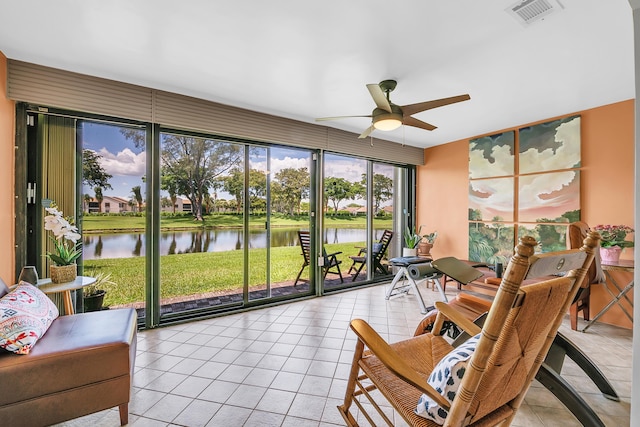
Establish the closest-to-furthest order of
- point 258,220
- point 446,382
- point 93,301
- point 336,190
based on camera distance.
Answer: point 446,382 < point 93,301 < point 258,220 < point 336,190

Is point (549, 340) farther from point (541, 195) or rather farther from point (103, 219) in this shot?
point (103, 219)

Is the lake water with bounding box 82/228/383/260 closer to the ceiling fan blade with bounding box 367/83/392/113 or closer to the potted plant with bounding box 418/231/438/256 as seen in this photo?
the potted plant with bounding box 418/231/438/256

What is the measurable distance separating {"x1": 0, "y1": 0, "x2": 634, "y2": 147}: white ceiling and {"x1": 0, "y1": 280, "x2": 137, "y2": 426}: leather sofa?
1.85m

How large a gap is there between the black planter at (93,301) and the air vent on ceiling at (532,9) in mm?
4080

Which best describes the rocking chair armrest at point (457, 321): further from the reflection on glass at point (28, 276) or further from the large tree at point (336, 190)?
the reflection on glass at point (28, 276)

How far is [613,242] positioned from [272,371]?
359 centimetres

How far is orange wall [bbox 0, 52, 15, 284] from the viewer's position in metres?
2.16

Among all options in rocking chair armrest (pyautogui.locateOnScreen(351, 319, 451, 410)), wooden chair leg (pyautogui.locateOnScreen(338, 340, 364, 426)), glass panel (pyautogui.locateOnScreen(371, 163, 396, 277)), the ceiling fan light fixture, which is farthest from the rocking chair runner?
glass panel (pyautogui.locateOnScreen(371, 163, 396, 277))

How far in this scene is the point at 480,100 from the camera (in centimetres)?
305

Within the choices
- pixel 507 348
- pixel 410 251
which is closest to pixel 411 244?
pixel 410 251

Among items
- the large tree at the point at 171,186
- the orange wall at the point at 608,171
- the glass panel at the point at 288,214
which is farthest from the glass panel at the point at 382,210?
the large tree at the point at 171,186

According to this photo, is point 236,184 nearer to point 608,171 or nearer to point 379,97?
point 379,97

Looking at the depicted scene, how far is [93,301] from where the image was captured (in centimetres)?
268

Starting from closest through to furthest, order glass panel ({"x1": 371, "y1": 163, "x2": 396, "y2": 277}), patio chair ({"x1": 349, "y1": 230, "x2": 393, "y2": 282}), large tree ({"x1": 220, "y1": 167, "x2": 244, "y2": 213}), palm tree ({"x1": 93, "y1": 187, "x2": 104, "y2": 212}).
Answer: palm tree ({"x1": 93, "y1": 187, "x2": 104, "y2": 212}) < large tree ({"x1": 220, "y1": 167, "x2": 244, "y2": 213}) < patio chair ({"x1": 349, "y1": 230, "x2": 393, "y2": 282}) < glass panel ({"x1": 371, "y1": 163, "x2": 396, "y2": 277})
